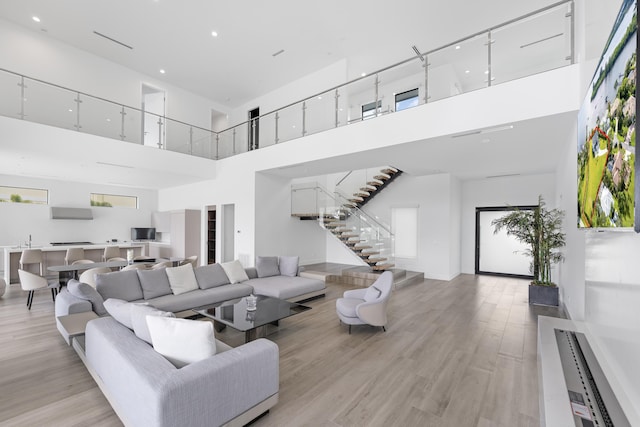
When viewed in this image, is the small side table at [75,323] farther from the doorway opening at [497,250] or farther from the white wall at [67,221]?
the doorway opening at [497,250]

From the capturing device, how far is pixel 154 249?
34.1ft

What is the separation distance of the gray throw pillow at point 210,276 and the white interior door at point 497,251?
→ 7716 millimetres

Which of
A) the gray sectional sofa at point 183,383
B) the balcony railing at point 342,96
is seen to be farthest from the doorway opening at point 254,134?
the gray sectional sofa at point 183,383

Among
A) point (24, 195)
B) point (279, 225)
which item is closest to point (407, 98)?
point (279, 225)

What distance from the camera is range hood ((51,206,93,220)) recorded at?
8.98 m

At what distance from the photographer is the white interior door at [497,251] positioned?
27.5 ft

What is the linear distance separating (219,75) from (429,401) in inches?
407

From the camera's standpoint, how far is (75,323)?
3525 millimetres

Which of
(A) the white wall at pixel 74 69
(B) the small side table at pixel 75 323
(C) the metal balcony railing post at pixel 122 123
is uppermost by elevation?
(A) the white wall at pixel 74 69

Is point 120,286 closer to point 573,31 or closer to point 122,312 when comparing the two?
point 122,312

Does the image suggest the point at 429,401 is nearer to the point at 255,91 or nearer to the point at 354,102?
the point at 354,102

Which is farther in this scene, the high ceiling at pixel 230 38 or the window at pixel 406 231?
the window at pixel 406 231

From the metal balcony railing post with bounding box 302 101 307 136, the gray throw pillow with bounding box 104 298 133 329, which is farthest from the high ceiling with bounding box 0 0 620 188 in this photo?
the gray throw pillow with bounding box 104 298 133 329

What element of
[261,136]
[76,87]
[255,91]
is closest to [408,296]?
[261,136]
